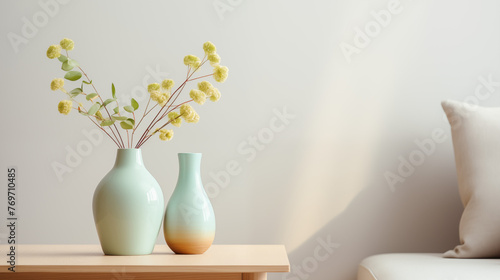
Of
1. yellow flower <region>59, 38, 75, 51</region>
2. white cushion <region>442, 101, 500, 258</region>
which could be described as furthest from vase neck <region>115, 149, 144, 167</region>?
white cushion <region>442, 101, 500, 258</region>

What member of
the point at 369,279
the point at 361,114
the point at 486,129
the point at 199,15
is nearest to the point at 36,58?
the point at 199,15

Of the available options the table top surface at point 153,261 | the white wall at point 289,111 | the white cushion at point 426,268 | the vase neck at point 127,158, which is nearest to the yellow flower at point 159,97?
the vase neck at point 127,158

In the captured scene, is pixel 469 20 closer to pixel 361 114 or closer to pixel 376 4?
pixel 376 4

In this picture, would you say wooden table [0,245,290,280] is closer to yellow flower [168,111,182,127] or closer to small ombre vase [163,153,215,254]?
small ombre vase [163,153,215,254]

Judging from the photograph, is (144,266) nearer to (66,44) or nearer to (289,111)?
(66,44)

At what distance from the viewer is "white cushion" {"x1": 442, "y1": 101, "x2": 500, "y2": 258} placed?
1.40 metres

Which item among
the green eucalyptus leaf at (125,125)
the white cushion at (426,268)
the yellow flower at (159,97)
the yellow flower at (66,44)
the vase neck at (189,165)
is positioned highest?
the yellow flower at (66,44)

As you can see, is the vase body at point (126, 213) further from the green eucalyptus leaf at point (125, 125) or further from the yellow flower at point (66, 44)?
the yellow flower at point (66, 44)

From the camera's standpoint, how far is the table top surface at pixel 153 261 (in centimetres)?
107

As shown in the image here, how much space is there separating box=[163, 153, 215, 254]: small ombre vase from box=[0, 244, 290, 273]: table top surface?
29 millimetres

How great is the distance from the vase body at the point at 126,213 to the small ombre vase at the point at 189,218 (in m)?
0.04

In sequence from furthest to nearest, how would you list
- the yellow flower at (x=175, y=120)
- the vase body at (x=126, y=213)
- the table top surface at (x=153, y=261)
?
the yellow flower at (x=175, y=120)
the vase body at (x=126, y=213)
the table top surface at (x=153, y=261)

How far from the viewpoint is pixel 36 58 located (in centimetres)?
175

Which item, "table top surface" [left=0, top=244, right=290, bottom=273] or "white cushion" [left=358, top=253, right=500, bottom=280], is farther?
"white cushion" [left=358, top=253, right=500, bottom=280]
